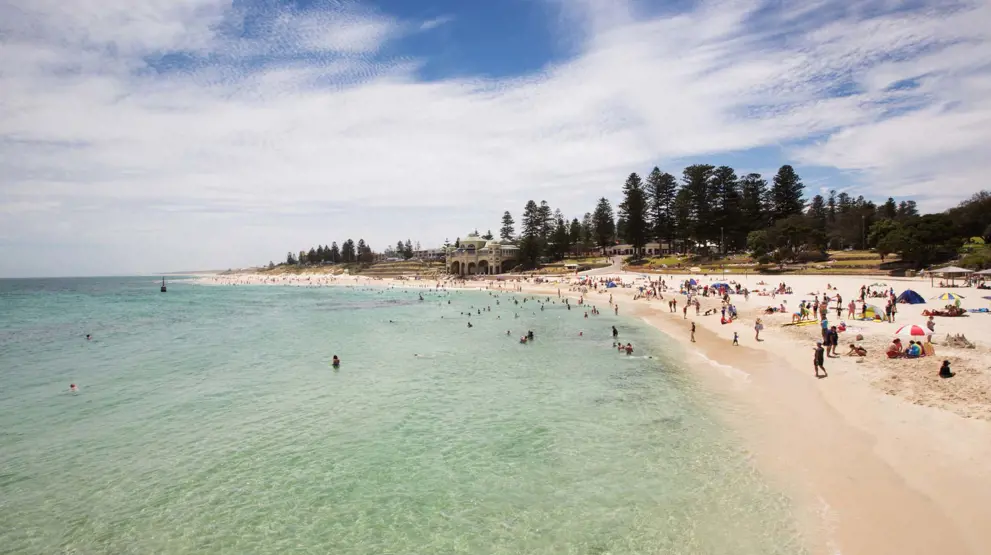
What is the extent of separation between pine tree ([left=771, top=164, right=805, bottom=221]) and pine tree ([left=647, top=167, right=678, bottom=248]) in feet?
56.6

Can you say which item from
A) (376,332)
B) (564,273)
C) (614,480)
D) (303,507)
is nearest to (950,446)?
(614,480)

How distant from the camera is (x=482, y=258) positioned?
4345 inches

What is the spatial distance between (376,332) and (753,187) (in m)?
76.2

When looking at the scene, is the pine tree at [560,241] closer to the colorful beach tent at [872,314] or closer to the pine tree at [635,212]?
the pine tree at [635,212]

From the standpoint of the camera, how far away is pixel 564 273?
294 feet

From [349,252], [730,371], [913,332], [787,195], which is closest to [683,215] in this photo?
[787,195]

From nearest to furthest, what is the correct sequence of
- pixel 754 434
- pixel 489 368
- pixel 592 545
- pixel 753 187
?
1. pixel 592 545
2. pixel 754 434
3. pixel 489 368
4. pixel 753 187

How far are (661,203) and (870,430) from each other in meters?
82.6

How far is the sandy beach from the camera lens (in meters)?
8.45

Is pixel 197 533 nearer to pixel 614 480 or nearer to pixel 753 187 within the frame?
pixel 614 480

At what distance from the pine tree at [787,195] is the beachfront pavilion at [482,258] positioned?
52376 mm

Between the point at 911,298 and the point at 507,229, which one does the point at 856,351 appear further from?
the point at 507,229

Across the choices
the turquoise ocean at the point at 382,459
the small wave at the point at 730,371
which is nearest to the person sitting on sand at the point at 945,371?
the small wave at the point at 730,371

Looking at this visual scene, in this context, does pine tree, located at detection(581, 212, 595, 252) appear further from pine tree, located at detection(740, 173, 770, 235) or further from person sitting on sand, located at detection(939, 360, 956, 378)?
person sitting on sand, located at detection(939, 360, 956, 378)
